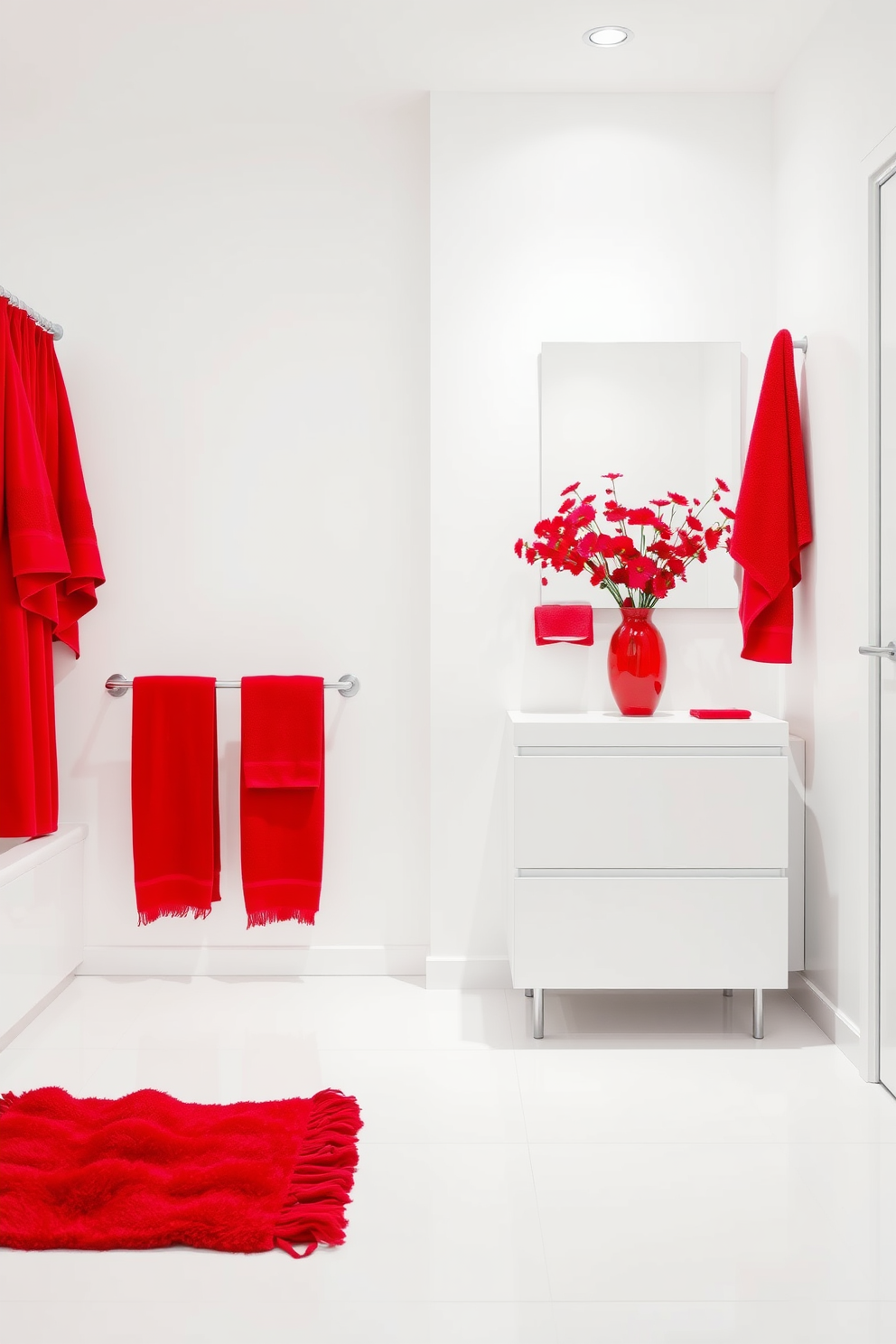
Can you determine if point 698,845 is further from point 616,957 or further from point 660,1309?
point 660,1309

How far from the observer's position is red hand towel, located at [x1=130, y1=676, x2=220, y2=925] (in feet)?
Result: 9.89

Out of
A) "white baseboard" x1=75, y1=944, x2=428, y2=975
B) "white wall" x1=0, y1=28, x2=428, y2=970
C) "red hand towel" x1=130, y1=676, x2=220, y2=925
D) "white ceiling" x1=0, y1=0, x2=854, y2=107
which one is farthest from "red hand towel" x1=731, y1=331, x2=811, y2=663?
"red hand towel" x1=130, y1=676, x2=220, y2=925

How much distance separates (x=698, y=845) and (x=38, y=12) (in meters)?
2.59

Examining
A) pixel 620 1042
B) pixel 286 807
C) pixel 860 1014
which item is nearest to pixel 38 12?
pixel 286 807

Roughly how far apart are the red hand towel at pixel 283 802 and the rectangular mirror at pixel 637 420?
79 centimetres

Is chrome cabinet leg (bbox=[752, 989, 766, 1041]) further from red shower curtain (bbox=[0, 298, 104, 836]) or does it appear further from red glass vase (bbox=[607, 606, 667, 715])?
red shower curtain (bbox=[0, 298, 104, 836])

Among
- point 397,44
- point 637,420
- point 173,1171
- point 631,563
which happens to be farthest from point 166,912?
point 397,44

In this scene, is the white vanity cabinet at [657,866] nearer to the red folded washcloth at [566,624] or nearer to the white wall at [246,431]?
the red folded washcloth at [566,624]

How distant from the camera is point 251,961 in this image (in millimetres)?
3137

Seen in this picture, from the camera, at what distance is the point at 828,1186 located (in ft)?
6.25

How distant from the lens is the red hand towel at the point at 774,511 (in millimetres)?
2719

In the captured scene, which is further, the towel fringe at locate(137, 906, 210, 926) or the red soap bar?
the towel fringe at locate(137, 906, 210, 926)

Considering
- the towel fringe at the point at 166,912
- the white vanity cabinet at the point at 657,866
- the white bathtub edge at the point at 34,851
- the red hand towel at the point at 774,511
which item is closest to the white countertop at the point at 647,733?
the white vanity cabinet at the point at 657,866

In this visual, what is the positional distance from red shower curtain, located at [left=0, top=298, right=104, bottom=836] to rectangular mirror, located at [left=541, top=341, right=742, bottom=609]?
1308mm
